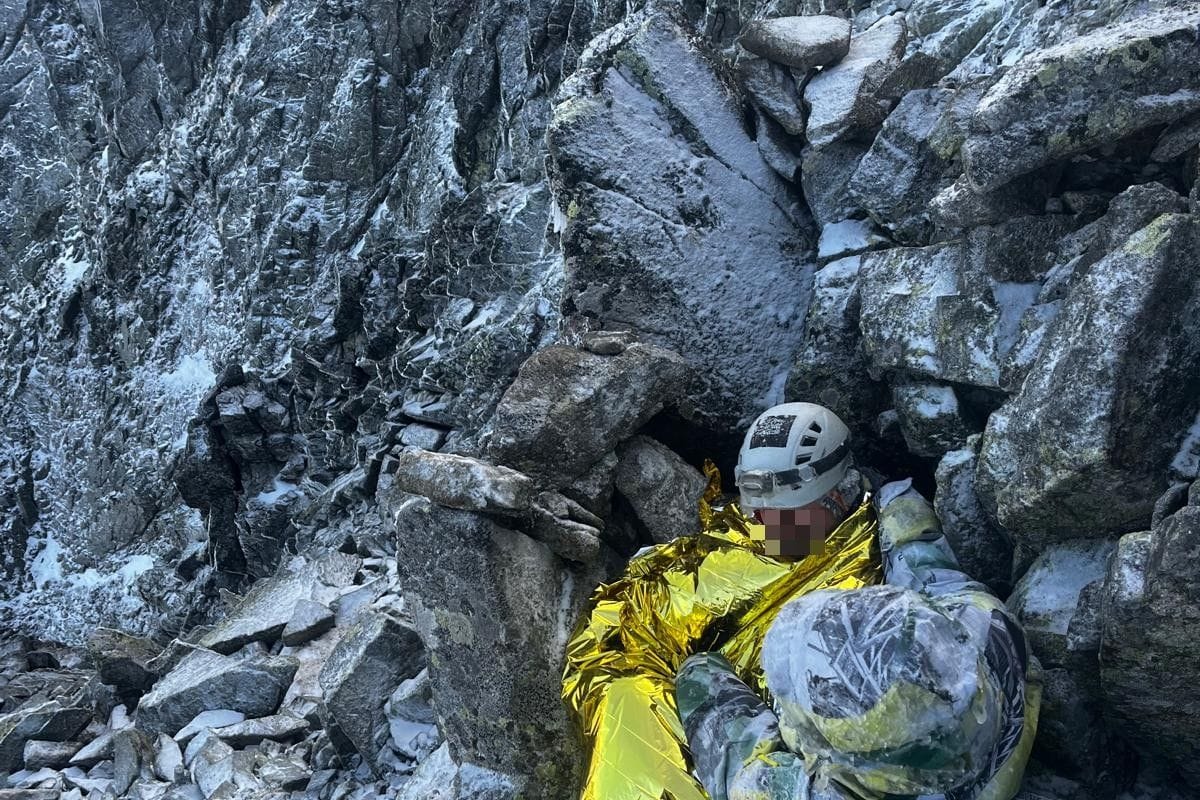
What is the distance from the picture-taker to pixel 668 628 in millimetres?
3559

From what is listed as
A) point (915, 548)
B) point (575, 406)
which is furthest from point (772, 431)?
point (575, 406)

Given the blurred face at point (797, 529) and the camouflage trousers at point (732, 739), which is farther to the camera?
the blurred face at point (797, 529)

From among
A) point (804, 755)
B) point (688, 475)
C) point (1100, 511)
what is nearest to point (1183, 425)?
point (1100, 511)

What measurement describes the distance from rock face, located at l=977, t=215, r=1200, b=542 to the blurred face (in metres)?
0.76

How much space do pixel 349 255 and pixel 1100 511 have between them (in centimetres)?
1331

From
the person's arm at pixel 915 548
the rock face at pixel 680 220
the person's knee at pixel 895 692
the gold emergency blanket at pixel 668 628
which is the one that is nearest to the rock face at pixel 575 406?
the rock face at pixel 680 220

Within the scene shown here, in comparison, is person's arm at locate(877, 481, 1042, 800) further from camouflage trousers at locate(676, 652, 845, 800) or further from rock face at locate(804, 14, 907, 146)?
rock face at locate(804, 14, 907, 146)

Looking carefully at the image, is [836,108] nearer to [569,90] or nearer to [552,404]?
[569,90]

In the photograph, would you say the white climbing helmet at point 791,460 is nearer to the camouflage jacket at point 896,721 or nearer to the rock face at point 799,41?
the camouflage jacket at point 896,721

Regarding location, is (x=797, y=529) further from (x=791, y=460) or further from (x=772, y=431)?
(x=772, y=431)

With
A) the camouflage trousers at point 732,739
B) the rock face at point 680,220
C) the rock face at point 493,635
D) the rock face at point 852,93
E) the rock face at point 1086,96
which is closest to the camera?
the camouflage trousers at point 732,739

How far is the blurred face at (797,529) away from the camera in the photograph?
3.48 metres

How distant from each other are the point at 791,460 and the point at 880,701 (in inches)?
54.1

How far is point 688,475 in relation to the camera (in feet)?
13.9
